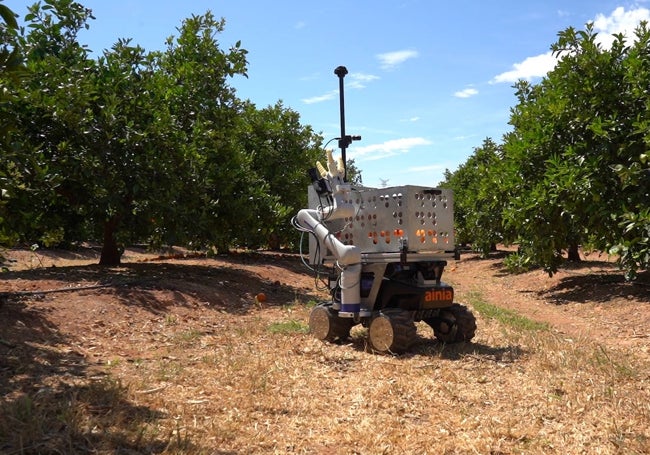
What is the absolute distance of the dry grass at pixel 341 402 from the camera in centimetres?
458

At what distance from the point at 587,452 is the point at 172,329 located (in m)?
6.81

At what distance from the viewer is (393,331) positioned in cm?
784

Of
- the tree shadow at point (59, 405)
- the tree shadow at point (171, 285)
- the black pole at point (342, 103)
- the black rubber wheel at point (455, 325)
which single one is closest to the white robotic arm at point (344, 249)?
the black pole at point (342, 103)

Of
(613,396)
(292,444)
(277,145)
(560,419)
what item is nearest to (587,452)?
(560,419)

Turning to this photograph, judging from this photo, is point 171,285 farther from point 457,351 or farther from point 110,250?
point 457,351

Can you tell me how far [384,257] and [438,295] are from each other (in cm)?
103

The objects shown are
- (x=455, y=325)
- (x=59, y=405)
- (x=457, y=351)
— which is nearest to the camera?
(x=59, y=405)

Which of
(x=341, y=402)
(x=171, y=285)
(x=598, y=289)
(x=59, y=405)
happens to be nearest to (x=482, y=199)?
(x=598, y=289)

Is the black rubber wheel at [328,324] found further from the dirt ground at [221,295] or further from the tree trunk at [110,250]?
the tree trunk at [110,250]

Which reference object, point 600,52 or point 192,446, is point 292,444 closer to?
point 192,446

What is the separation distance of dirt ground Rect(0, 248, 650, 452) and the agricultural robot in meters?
1.67

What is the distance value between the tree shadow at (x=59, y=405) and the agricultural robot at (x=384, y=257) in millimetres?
3598

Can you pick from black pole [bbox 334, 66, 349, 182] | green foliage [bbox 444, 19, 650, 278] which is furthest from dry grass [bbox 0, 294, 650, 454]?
Answer: green foliage [bbox 444, 19, 650, 278]

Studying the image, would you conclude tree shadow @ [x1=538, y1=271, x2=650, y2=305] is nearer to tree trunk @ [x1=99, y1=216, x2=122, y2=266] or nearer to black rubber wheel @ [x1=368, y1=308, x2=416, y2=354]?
black rubber wheel @ [x1=368, y1=308, x2=416, y2=354]
